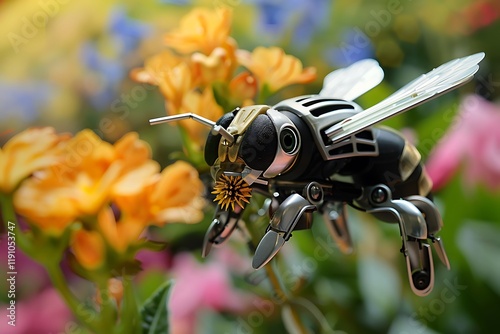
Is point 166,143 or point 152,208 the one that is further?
point 166,143

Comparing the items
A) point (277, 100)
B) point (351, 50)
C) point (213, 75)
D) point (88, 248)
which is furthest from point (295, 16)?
point (88, 248)

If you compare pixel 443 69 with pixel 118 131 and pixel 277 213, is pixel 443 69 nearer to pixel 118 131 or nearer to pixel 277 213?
pixel 277 213

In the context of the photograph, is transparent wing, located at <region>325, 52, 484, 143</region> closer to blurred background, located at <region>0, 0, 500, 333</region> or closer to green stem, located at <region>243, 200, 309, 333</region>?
green stem, located at <region>243, 200, 309, 333</region>

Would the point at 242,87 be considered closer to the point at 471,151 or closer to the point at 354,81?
the point at 354,81

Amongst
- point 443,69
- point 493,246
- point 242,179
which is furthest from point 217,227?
point 493,246

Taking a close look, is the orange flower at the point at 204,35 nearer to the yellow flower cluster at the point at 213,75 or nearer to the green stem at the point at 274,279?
the yellow flower cluster at the point at 213,75

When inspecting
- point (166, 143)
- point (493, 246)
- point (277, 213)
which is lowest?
point (493, 246)
